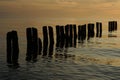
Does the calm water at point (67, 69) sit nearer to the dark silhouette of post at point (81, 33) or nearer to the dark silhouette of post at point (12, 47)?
the dark silhouette of post at point (12, 47)

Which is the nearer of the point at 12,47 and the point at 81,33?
the point at 12,47

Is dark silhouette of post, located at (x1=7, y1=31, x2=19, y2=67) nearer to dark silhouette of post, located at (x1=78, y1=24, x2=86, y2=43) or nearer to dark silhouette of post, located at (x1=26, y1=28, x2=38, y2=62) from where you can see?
dark silhouette of post, located at (x1=26, y1=28, x2=38, y2=62)

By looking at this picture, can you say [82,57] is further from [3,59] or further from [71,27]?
[71,27]

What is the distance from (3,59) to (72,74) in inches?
347

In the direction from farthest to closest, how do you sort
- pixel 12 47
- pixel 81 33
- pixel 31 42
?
pixel 81 33
pixel 31 42
pixel 12 47

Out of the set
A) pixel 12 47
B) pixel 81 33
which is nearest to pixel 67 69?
pixel 12 47

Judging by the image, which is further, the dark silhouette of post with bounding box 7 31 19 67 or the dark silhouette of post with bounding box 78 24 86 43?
the dark silhouette of post with bounding box 78 24 86 43

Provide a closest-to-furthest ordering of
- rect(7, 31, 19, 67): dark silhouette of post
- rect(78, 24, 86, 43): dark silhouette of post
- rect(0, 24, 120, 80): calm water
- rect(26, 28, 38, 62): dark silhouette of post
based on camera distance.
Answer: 1. rect(0, 24, 120, 80): calm water
2. rect(7, 31, 19, 67): dark silhouette of post
3. rect(26, 28, 38, 62): dark silhouette of post
4. rect(78, 24, 86, 43): dark silhouette of post

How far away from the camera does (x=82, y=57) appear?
26.1m

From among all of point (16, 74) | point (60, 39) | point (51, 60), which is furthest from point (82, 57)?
point (60, 39)

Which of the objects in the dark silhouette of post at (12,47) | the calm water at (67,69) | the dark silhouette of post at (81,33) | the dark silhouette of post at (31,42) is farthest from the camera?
the dark silhouette of post at (81,33)

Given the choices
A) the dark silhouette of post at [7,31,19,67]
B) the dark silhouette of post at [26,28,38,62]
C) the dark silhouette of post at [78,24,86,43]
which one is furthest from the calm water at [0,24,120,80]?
the dark silhouette of post at [78,24,86,43]

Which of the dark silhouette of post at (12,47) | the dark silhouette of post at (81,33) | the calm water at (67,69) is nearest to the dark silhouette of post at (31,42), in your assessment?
the calm water at (67,69)

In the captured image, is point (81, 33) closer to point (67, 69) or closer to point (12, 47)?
point (12, 47)
